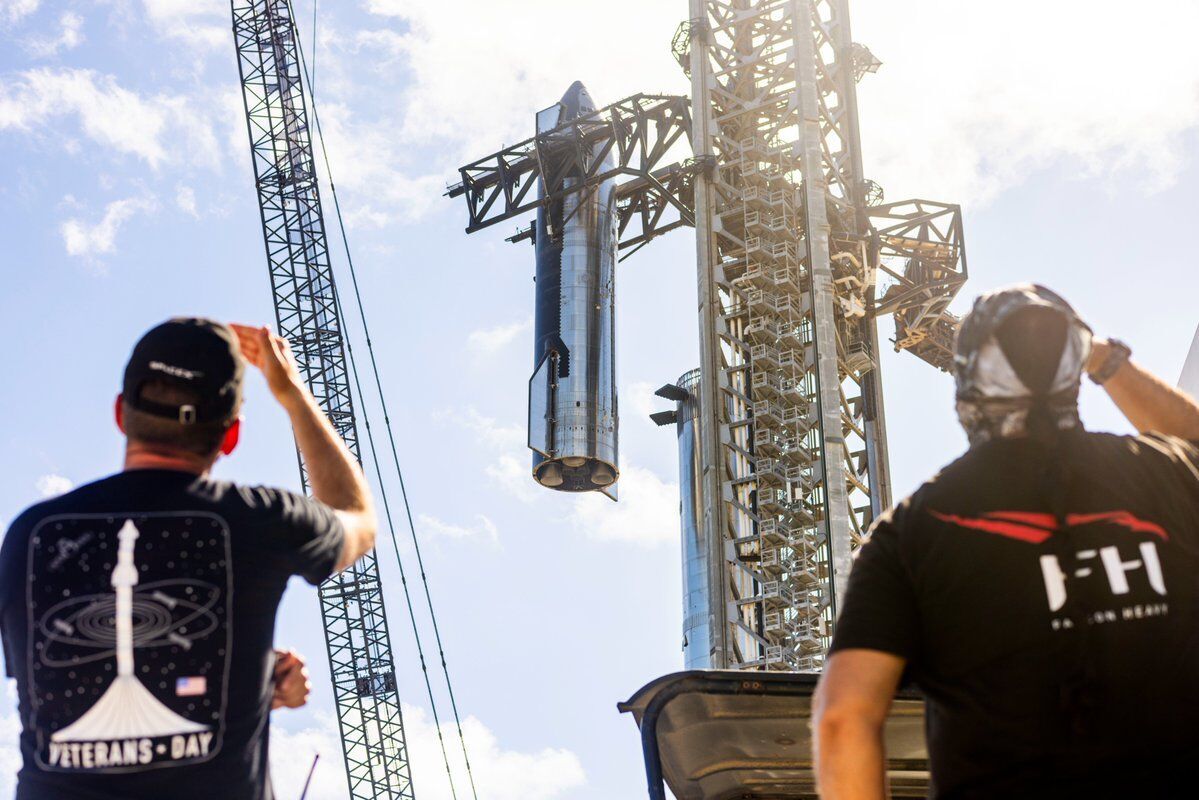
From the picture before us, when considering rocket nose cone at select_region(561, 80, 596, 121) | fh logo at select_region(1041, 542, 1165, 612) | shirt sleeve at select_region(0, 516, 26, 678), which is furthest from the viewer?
rocket nose cone at select_region(561, 80, 596, 121)

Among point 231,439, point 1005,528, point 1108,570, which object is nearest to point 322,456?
point 231,439

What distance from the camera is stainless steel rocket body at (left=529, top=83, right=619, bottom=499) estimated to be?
3334 cm

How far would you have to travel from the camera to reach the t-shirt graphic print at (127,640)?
310cm

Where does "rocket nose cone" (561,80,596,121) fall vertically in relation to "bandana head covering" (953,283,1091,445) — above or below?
above

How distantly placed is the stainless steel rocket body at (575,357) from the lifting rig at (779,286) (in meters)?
1.75

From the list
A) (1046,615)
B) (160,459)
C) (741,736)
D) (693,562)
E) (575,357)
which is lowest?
(1046,615)

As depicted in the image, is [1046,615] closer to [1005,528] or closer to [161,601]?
[1005,528]

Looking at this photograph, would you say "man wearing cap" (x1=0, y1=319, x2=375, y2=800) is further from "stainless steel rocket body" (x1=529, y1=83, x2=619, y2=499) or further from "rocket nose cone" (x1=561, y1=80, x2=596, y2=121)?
"rocket nose cone" (x1=561, y1=80, x2=596, y2=121)

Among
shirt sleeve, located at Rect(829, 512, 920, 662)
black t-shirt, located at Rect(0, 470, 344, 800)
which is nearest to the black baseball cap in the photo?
black t-shirt, located at Rect(0, 470, 344, 800)

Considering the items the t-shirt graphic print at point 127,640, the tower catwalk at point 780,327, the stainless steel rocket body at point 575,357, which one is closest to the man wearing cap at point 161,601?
the t-shirt graphic print at point 127,640

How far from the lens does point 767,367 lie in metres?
32.3

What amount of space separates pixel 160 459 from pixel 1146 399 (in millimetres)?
2563

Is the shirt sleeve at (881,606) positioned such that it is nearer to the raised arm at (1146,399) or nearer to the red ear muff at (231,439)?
the raised arm at (1146,399)

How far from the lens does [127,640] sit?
3146mm
